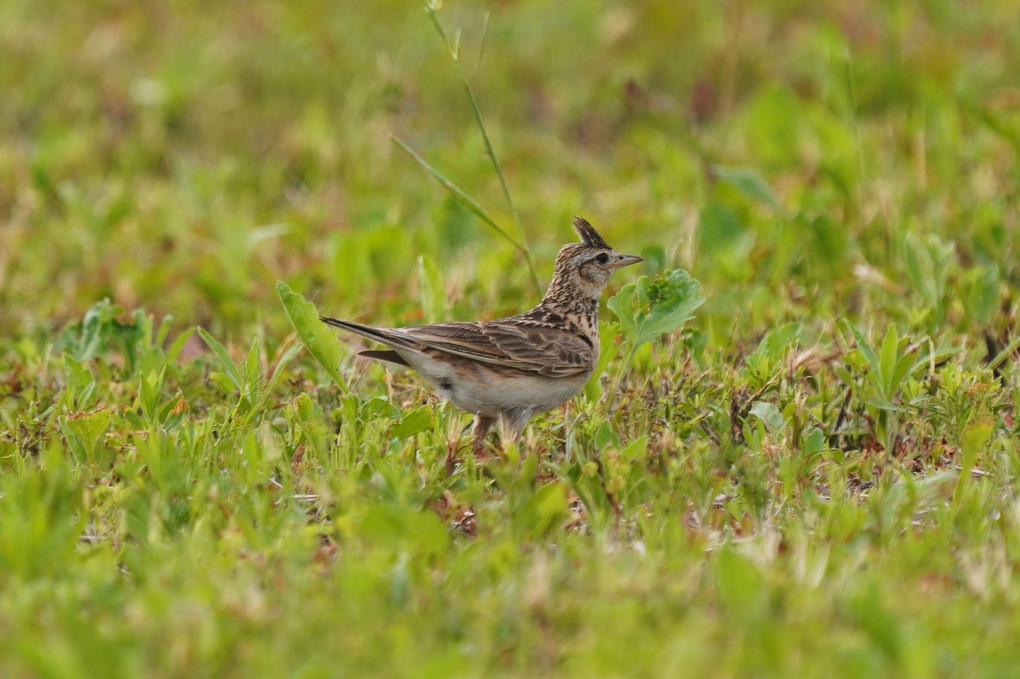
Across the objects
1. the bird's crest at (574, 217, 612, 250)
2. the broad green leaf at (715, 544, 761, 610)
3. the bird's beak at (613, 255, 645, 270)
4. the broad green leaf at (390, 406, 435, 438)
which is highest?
the bird's crest at (574, 217, 612, 250)

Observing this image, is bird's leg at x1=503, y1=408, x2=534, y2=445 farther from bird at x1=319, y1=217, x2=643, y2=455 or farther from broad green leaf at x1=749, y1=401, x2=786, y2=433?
broad green leaf at x1=749, y1=401, x2=786, y2=433

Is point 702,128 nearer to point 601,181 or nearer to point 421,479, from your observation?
point 601,181

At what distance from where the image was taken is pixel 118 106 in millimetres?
10203

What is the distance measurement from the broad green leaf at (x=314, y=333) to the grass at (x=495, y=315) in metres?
0.03

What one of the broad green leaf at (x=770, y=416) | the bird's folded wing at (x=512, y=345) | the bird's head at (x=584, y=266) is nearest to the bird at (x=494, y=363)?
the bird's folded wing at (x=512, y=345)

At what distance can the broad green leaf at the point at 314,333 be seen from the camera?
521 cm

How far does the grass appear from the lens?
3537mm

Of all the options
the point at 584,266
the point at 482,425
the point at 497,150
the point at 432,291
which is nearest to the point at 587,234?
the point at 584,266

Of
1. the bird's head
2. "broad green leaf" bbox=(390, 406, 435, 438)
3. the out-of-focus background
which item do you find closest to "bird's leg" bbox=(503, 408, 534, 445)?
"broad green leaf" bbox=(390, 406, 435, 438)

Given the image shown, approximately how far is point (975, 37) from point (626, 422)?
811 centimetres

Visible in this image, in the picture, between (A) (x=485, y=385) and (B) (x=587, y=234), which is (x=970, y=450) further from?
(B) (x=587, y=234)

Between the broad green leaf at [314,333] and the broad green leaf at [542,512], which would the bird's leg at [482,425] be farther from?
the broad green leaf at [542,512]

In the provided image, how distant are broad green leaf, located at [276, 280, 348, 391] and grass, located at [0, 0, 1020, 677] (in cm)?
3

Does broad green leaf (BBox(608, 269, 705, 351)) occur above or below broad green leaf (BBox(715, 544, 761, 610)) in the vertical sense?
above
